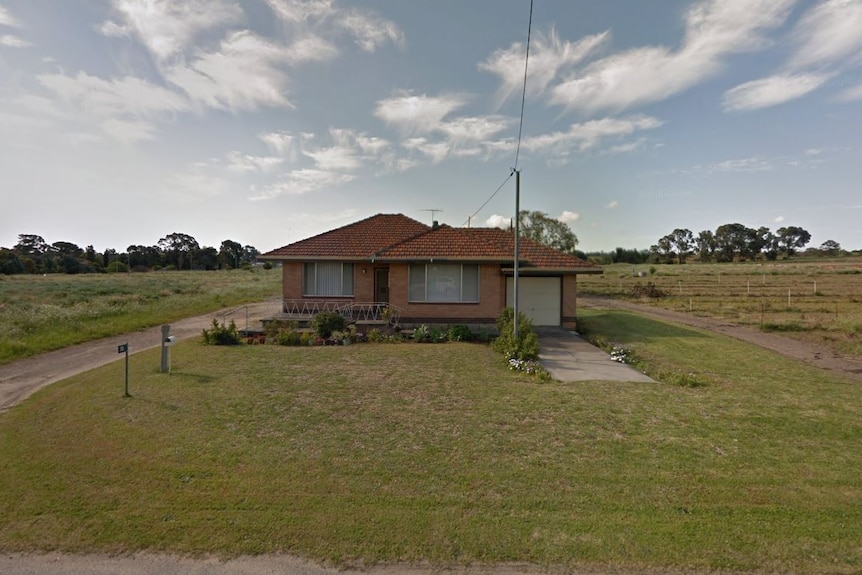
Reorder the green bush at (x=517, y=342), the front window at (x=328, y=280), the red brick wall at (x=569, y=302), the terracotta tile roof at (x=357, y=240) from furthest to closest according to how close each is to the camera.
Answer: the front window at (x=328, y=280)
the red brick wall at (x=569, y=302)
the terracotta tile roof at (x=357, y=240)
the green bush at (x=517, y=342)

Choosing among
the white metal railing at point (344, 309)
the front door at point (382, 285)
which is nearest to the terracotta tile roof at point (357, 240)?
the front door at point (382, 285)

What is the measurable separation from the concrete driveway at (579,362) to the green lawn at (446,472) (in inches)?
29.6

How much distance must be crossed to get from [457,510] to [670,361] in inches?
349

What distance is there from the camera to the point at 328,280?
15195 millimetres

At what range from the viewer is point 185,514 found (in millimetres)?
3582

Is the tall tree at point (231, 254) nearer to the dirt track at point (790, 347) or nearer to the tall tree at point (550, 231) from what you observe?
the tall tree at point (550, 231)

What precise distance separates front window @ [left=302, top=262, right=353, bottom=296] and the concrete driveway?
794 cm

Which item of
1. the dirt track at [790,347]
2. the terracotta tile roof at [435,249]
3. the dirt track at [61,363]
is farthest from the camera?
the terracotta tile roof at [435,249]

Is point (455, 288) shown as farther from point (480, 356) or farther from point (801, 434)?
point (801, 434)

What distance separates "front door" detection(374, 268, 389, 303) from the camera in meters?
15.4

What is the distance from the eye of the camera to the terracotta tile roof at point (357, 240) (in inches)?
580

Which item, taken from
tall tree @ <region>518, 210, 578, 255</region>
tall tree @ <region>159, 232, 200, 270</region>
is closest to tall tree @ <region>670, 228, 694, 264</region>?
tall tree @ <region>518, 210, 578, 255</region>

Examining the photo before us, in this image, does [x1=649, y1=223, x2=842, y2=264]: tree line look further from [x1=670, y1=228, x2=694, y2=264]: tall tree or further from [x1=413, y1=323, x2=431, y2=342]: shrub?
[x1=413, y1=323, x2=431, y2=342]: shrub

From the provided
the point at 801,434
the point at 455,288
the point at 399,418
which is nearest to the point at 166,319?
the point at 455,288
